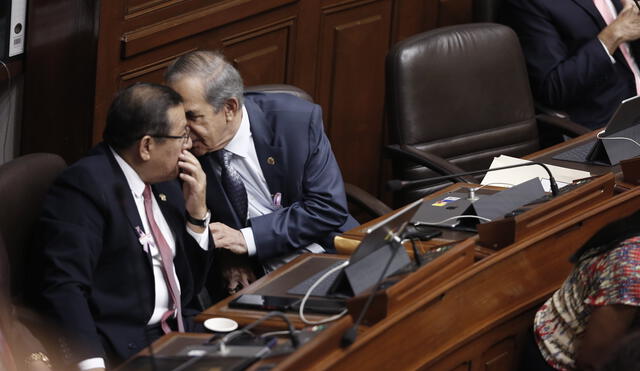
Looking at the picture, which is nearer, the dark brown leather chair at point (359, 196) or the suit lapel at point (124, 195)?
the suit lapel at point (124, 195)

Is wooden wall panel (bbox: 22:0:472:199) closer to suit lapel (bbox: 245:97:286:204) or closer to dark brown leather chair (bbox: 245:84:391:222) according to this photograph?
dark brown leather chair (bbox: 245:84:391:222)

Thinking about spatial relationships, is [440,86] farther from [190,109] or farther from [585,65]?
[190,109]

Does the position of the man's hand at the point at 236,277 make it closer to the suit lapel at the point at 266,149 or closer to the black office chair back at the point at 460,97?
the suit lapel at the point at 266,149

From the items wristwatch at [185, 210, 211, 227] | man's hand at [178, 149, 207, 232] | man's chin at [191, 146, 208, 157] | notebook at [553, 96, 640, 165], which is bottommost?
notebook at [553, 96, 640, 165]

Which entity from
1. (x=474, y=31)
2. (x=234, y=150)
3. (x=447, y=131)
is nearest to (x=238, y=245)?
(x=234, y=150)

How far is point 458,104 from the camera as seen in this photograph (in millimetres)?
3873

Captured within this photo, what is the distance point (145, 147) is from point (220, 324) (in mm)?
527

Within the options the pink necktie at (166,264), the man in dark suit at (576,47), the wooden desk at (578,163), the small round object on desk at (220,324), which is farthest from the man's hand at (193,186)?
the man in dark suit at (576,47)

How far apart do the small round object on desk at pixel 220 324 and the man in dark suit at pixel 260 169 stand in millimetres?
606

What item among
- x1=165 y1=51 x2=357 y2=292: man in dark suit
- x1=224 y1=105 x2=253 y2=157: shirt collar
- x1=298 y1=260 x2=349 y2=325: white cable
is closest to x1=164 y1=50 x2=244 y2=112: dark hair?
x1=165 y1=51 x2=357 y2=292: man in dark suit

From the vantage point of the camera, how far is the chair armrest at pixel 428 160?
11.8 feet

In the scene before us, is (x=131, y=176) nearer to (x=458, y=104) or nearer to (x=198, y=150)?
(x=198, y=150)

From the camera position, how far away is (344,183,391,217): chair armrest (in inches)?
130

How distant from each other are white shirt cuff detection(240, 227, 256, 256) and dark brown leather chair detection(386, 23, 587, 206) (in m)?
0.81
